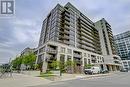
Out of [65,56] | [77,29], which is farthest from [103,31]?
[65,56]

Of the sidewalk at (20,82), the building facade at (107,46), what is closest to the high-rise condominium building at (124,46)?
the building facade at (107,46)

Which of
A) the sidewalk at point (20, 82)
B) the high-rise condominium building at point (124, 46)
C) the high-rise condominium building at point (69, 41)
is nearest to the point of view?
the sidewalk at point (20, 82)

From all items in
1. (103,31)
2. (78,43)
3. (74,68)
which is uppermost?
(103,31)

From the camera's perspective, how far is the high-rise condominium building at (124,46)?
394 feet

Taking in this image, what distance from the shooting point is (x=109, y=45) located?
10094 cm

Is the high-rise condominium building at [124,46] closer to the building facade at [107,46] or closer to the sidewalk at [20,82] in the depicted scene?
the building facade at [107,46]

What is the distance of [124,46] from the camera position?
12950 centimetres

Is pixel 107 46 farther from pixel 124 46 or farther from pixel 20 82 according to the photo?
pixel 20 82

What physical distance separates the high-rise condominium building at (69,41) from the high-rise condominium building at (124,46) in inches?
1213

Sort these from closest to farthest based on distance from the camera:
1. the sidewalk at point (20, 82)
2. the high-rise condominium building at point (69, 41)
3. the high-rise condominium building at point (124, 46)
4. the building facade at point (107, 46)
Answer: the sidewalk at point (20, 82)
the high-rise condominium building at point (69, 41)
the building facade at point (107, 46)
the high-rise condominium building at point (124, 46)

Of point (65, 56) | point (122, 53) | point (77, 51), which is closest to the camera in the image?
point (65, 56)

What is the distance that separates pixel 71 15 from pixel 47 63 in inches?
1503

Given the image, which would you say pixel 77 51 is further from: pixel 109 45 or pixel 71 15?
pixel 109 45

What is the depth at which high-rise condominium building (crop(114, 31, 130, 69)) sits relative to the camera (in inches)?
4722
